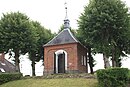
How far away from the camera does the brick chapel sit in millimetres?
38906

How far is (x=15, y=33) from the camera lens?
127 feet

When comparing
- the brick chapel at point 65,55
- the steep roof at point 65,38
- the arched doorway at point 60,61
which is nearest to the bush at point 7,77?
the brick chapel at point 65,55

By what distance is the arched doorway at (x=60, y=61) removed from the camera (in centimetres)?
3958

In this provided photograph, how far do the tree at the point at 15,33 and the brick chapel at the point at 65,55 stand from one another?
3.76 m

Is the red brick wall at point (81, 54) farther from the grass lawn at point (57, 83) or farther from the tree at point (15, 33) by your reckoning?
the grass lawn at point (57, 83)

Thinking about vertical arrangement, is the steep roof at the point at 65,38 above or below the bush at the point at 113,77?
above

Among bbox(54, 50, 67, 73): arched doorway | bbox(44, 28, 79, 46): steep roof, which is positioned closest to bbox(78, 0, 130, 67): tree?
bbox(44, 28, 79, 46): steep roof

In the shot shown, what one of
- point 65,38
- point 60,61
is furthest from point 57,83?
point 65,38

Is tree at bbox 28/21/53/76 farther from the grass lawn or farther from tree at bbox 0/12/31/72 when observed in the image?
the grass lawn

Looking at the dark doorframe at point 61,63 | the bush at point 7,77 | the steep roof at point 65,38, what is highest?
→ the steep roof at point 65,38

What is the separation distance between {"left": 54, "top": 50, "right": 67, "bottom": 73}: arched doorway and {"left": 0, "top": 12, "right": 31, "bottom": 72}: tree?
451cm

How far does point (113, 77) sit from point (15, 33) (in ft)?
59.6

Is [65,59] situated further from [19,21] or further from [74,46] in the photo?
[19,21]

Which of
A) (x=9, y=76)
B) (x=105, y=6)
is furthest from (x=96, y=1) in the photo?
(x=9, y=76)
